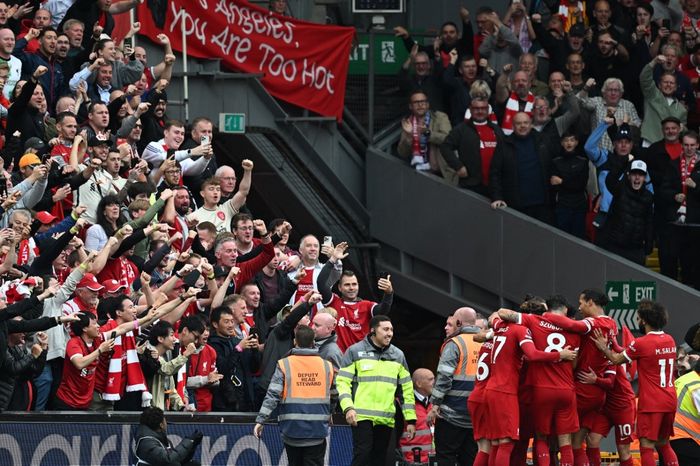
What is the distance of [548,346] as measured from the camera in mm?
15875

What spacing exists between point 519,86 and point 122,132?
6.65 metres

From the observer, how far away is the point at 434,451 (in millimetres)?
17672

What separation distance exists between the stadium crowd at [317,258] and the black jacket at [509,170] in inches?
1.3

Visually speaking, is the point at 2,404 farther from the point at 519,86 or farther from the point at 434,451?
the point at 519,86

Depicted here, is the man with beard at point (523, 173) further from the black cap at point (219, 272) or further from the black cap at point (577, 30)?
the black cap at point (219, 272)

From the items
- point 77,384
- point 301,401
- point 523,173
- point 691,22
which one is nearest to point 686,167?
point 523,173

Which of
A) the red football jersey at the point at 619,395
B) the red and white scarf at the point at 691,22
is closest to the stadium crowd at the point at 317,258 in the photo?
the red football jersey at the point at 619,395

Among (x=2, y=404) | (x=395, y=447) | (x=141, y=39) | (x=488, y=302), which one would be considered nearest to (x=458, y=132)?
(x=488, y=302)

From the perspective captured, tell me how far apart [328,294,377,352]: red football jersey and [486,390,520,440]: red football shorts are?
3.62 meters

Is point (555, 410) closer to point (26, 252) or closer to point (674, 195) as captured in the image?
point (26, 252)

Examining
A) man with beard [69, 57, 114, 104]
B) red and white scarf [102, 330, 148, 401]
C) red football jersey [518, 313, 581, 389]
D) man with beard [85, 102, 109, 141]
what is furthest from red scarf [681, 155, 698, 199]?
red and white scarf [102, 330, 148, 401]

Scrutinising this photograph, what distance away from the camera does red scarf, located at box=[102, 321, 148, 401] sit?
1664cm

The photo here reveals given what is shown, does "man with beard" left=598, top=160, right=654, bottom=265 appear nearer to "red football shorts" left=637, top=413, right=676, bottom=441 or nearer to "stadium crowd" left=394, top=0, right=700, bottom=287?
"stadium crowd" left=394, top=0, right=700, bottom=287

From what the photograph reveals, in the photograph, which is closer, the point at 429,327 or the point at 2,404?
the point at 2,404
